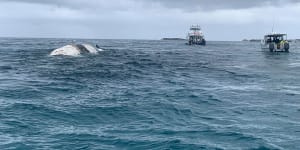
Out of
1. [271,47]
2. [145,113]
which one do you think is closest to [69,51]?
[145,113]

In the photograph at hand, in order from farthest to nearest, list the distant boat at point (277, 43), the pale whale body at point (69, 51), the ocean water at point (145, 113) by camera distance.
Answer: the distant boat at point (277, 43) → the pale whale body at point (69, 51) → the ocean water at point (145, 113)

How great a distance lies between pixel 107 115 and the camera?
18.1 meters

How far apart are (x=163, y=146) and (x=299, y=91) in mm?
17012

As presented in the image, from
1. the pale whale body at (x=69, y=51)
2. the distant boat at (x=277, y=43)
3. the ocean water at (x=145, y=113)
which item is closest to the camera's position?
the ocean water at (x=145, y=113)

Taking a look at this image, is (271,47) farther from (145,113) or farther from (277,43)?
(145,113)

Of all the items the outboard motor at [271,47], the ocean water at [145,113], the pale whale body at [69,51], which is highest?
the pale whale body at [69,51]

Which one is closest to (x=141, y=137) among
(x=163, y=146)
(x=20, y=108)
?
(x=163, y=146)

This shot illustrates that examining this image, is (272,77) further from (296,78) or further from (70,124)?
(70,124)

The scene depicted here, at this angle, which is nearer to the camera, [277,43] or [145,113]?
[145,113]

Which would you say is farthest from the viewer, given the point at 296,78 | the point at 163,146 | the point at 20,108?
the point at 296,78

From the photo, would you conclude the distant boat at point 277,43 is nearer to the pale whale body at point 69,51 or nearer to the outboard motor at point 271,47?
the outboard motor at point 271,47

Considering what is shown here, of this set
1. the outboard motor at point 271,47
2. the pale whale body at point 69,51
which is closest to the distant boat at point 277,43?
the outboard motor at point 271,47

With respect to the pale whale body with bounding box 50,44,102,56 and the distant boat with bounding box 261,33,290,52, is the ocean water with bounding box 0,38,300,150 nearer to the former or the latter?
the pale whale body with bounding box 50,44,102,56

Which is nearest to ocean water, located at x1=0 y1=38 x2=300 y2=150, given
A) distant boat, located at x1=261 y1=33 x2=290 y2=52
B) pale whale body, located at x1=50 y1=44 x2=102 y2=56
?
pale whale body, located at x1=50 y1=44 x2=102 y2=56
